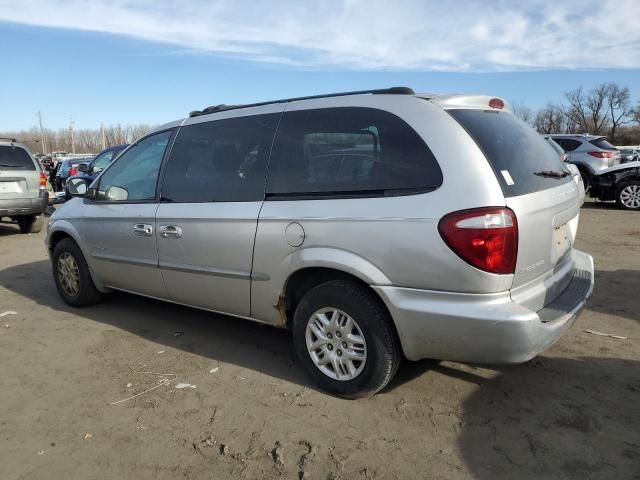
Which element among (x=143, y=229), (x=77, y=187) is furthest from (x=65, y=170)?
(x=143, y=229)

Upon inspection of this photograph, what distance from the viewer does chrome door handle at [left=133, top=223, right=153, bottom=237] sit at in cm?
423

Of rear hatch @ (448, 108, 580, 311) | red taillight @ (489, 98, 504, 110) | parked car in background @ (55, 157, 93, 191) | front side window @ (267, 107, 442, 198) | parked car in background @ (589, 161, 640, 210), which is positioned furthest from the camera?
parked car in background @ (55, 157, 93, 191)

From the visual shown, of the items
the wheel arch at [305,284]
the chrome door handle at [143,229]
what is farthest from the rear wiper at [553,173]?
the chrome door handle at [143,229]

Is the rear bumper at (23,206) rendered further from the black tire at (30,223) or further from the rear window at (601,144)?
the rear window at (601,144)

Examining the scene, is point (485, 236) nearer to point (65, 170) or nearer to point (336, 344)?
point (336, 344)

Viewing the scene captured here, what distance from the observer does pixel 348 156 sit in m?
3.17

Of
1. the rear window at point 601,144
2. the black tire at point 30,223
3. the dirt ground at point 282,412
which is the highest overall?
the rear window at point 601,144

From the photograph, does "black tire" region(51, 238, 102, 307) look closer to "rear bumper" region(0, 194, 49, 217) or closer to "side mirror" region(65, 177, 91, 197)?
"side mirror" region(65, 177, 91, 197)

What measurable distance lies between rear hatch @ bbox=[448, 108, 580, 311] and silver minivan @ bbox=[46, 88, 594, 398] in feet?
0.04

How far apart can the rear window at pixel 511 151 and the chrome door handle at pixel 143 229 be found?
2607 mm

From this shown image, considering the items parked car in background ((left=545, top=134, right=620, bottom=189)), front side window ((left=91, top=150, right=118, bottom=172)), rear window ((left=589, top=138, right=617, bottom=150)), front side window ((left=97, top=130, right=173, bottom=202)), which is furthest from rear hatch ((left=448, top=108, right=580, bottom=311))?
front side window ((left=91, top=150, right=118, bottom=172))

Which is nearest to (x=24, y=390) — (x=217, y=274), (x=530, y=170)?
(x=217, y=274)

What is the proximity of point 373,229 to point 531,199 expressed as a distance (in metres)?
0.89

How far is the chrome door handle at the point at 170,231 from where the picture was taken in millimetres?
3967
